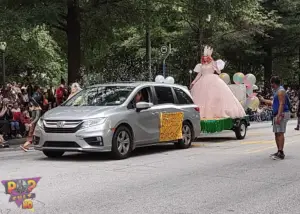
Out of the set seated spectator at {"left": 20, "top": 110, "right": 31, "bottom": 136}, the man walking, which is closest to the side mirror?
the man walking

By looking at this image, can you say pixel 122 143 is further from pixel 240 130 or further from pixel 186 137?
pixel 240 130

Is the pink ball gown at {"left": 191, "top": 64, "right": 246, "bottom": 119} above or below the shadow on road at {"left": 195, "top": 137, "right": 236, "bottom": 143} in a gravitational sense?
above

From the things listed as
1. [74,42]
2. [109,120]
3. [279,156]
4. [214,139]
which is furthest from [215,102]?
[74,42]

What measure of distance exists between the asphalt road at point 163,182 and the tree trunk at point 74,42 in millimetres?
7853

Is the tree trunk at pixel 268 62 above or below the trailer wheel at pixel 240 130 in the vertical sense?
above

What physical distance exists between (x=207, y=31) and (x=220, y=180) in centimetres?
2399

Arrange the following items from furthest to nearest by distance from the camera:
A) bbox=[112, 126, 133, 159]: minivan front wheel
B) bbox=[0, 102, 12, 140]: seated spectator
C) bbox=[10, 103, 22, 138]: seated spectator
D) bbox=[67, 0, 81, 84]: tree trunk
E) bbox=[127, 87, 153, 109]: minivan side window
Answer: bbox=[67, 0, 81, 84]: tree trunk → bbox=[10, 103, 22, 138]: seated spectator → bbox=[0, 102, 12, 140]: seated spectator → bbox=[127, 87, 153, 109]: minivan side window → bbox=[112, 126, 133, 159]: minivan front wheel

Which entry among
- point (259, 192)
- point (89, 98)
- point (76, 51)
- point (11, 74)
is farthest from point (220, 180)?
point (11, 74)

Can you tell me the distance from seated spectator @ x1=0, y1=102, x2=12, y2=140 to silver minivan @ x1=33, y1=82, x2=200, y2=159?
4442 mm

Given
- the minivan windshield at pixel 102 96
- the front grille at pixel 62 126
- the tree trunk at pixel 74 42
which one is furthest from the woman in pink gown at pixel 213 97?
the front grille at pixel 62 126

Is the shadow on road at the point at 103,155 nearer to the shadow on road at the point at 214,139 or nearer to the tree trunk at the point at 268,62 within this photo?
the shadow on road at the point at 214,139

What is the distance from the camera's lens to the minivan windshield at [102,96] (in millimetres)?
11492

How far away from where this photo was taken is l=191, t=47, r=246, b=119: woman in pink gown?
15.9 m

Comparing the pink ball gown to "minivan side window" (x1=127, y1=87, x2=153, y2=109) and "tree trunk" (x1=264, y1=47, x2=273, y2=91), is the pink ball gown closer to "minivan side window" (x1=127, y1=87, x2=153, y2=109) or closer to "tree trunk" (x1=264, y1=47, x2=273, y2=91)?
"minivan side window" (x1=127, y1=87, x2=153, y2=109)
